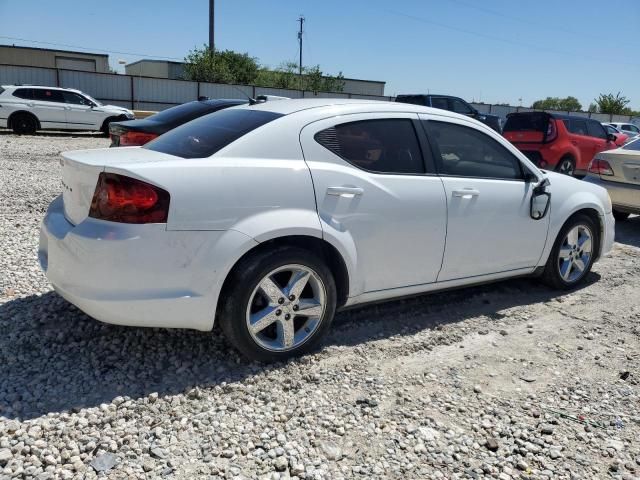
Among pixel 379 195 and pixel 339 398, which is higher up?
pixel 379 195

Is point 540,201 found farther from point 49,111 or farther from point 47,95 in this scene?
point 47,95

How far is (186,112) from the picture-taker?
8203 millimetres

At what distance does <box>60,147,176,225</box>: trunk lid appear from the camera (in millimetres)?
3051

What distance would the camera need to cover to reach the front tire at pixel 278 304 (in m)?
3.15

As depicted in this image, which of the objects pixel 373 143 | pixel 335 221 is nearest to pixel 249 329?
pixel 335 221

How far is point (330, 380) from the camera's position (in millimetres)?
3279

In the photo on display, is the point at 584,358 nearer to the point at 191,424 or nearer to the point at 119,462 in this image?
the point at 191,424

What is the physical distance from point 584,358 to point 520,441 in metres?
1.28

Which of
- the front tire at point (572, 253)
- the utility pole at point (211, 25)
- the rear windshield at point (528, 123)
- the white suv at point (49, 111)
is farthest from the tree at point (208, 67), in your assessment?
the front tire at point (572, 253)

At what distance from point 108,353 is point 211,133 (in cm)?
152

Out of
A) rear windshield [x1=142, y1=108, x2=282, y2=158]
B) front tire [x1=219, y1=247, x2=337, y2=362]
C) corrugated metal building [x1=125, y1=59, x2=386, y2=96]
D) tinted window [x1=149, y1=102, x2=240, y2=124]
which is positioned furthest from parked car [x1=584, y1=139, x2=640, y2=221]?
corrugated metal building [x1=125, y1=59, x2=386, y2=96]

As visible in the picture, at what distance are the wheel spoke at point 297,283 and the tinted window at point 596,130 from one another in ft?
42.2

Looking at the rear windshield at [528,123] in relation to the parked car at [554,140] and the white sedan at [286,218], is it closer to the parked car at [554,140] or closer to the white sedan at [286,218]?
the parked car at [554,140]

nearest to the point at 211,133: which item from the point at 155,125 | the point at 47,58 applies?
the point at 155,125
